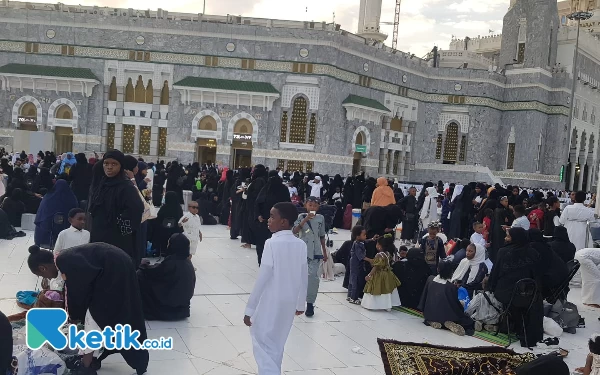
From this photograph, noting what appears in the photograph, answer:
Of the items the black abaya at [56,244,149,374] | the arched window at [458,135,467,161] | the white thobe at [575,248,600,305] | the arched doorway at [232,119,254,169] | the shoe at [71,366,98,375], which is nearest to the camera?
the black abaya at [56,244,149,374]

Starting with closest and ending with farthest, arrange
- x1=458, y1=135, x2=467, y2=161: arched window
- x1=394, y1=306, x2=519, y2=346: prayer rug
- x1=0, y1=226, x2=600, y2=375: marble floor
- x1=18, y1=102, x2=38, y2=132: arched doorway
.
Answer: x1=0, y1=226, x2=600, y2=375: marble floor
x1=394, y1=306, x2=519, y2=346: prayer rug
x1=18, y1=102, x2=38, y2=132: arched doorway
x1=458, y1=135, x2=467, y2=161: arched window

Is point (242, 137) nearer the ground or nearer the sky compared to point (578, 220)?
nearer the sky

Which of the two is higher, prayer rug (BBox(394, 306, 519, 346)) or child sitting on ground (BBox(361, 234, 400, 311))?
child sitting on ground (BBox(361, 234, 400, 311))

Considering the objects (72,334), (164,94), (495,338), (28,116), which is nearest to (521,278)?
(495,338)

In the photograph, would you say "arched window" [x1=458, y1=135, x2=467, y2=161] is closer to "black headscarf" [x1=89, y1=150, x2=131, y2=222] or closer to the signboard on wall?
A: the signboard on wall

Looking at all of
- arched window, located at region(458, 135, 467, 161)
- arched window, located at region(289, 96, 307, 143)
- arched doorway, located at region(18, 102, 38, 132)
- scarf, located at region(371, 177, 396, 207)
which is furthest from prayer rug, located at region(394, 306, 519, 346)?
arched window, located at region(458, 135, 467, 161)

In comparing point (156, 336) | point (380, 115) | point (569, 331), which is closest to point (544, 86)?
point (380, 115)

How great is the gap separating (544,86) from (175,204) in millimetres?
30480

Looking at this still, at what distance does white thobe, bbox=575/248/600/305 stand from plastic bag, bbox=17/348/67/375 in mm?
6826

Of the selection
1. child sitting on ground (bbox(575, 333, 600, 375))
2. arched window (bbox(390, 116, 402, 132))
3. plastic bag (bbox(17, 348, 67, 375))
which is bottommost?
plastic bag (bbox(17, 348, 67, 375))

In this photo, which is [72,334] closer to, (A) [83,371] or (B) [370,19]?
(A) [83,371]

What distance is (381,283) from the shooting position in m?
6.97

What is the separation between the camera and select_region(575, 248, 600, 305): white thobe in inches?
314

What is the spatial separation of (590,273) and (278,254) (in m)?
6.03
